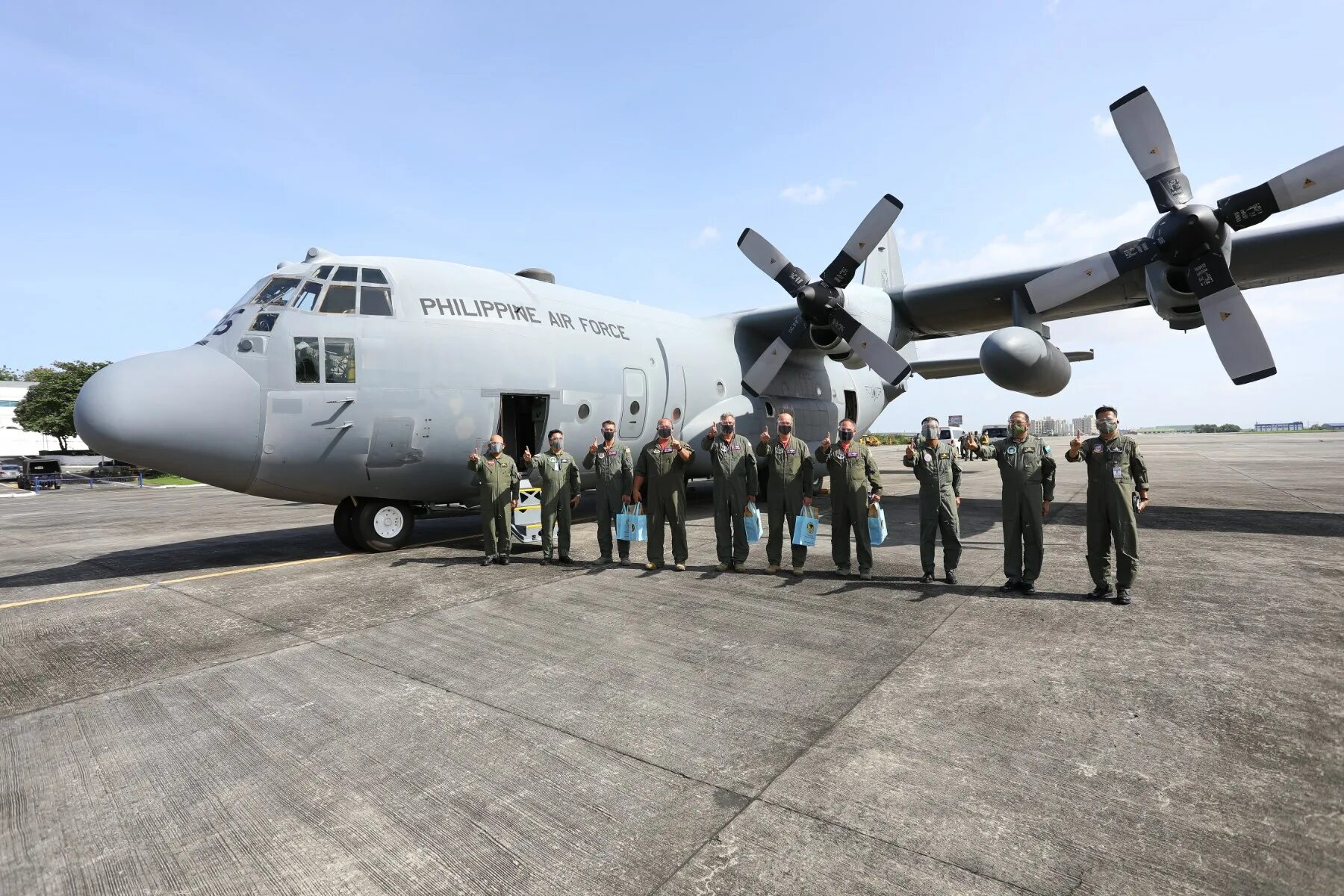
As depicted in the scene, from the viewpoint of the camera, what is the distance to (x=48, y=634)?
557cm

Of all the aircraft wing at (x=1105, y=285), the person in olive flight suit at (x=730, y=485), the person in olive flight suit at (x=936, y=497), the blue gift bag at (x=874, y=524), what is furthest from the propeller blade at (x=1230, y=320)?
the person in olive flight suit at (x=730, y=485)

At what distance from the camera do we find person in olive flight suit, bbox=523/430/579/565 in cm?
804

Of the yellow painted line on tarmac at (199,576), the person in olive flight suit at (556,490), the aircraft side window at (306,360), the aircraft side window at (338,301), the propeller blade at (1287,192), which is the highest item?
the propeller blade at (1287,192)

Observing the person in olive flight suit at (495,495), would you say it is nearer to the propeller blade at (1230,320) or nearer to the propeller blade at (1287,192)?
the propeller blade at (1230,320)

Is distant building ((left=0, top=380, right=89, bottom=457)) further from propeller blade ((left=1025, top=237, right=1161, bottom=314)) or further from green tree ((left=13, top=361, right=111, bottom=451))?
propeller blade ((left=1025, top=237, right=1161, bottom=314))

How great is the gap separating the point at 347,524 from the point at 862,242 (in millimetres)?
9190

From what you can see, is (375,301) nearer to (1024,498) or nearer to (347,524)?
(347,524)

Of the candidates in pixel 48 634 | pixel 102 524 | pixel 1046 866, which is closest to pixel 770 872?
pixel 1046 866

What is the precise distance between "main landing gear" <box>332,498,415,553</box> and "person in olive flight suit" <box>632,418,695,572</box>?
146 inches

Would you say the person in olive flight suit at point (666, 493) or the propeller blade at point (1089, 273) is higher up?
the propeller blade at point (1089, 273)

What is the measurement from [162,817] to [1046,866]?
3586 millimetres

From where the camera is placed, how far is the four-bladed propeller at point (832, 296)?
35.8ft

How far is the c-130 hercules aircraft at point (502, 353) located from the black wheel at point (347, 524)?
0.03 metres

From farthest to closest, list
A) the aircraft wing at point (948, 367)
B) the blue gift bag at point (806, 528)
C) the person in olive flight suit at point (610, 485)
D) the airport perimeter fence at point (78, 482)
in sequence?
the airport perimeter fence at point (78, 482) < the aircraft wing at point (948, 367) < the person in olive flight suit at point (610, 485) < the blue gift bag at point (806, 528)
